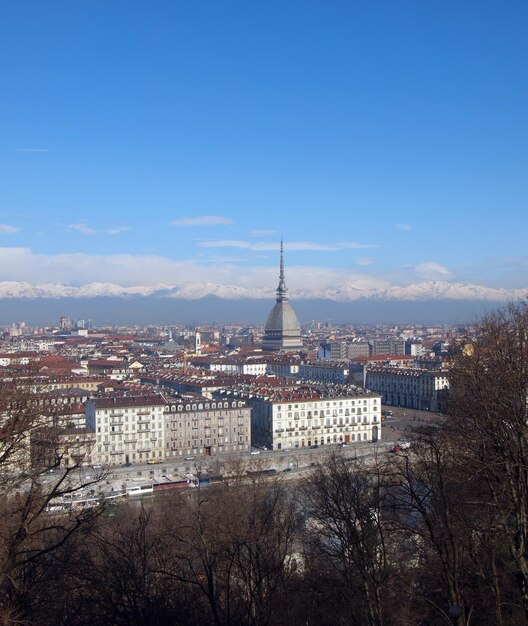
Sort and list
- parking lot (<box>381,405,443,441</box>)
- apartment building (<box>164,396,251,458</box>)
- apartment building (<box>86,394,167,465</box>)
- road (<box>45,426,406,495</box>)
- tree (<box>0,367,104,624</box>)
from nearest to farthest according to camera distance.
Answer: tree (<box>0,367,104,624</box>) < road (<box>45,426,406,495</box>) < apartment building (<box>86,394,167,465</box>) < apartment building (<box>164,396,251,458</box>) < parking lot (<box>381,405,443,441</box>)

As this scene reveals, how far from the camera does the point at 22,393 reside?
6.62m

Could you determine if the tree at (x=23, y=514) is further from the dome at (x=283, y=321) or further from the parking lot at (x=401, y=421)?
the dome at (x=283, y=321)

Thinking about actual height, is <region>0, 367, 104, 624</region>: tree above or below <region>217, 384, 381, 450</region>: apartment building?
above

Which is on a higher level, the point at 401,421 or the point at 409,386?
the point at 409,386

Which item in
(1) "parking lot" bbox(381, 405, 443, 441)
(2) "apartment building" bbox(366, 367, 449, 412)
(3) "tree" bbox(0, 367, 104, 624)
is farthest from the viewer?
(2) "apartment building" bbox(366, 367, 449, 412)

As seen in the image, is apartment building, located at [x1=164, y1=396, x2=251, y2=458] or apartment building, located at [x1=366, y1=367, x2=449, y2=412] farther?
apartment building, located at [x1=366, y1=367, x2=449, y2=412]

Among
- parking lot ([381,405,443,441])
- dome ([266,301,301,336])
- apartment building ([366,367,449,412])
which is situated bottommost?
parking lot ([381,405,443,441])

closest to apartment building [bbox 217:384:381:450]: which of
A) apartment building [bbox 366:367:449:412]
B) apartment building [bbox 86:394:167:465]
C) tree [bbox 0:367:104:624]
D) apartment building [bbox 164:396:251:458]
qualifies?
apartment building [bbox 164:396:251:458]

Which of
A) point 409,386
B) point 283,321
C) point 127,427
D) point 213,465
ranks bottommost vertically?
point 213,465

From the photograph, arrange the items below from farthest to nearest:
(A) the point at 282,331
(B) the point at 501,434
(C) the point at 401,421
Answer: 1. (A) the point at 282,331
2. (C) the point at 401,421
3. (B) the point at 501,434

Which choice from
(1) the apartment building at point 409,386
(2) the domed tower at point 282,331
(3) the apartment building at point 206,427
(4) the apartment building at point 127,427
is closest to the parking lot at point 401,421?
(1) the apartment building at point 409,386

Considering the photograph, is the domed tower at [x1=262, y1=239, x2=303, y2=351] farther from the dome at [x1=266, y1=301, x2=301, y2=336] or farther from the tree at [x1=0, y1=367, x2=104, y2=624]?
the tree at [x1=0, y1=367, x2=104, y2=624]

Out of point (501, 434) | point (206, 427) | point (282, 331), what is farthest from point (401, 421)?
point (282, 331)

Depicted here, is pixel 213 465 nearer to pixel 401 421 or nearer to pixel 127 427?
pixel 127 427
